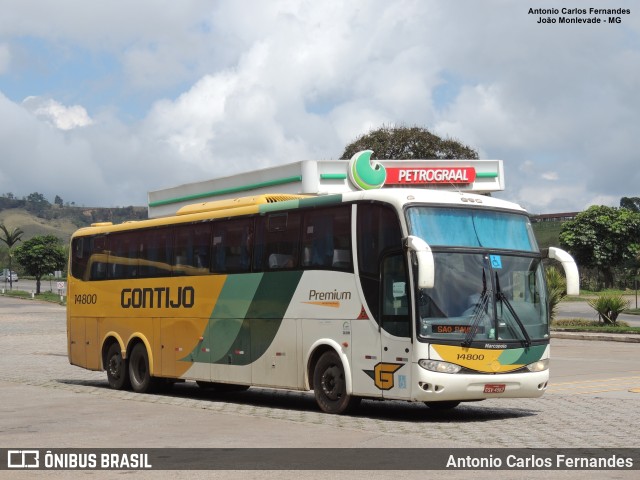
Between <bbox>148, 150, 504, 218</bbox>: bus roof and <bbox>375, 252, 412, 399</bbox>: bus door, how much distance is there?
2301 cm

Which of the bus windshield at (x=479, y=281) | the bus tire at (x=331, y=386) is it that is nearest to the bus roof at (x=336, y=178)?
the bus tire at (x=331, y=386)

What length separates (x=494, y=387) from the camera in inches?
607

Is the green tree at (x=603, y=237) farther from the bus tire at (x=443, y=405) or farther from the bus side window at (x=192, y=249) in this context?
the bus tire at (x=443, y=405)

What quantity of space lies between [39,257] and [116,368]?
8515cm

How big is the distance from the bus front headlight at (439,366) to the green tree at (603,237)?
8251cm

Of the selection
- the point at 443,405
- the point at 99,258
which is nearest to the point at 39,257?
the point at 99,258

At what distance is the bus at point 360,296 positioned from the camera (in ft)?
50.2

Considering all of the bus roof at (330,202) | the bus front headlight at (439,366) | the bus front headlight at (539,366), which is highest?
the bus roof at (330,202)

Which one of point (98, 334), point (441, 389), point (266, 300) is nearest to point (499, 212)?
point (441, 389)

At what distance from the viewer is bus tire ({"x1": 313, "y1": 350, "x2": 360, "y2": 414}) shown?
16.4 metres

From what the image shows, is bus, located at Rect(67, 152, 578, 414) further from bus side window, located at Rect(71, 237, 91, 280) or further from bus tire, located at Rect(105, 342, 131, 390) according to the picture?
bus side window, located at Rect(71, 237, 91, 280)


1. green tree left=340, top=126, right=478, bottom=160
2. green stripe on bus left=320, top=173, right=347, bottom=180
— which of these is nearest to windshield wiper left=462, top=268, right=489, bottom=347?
green stripe on bus left=320, top=173, right=347, bottom=180

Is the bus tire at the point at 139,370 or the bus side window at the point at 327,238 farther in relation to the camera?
the bus tire at the point at 139,370

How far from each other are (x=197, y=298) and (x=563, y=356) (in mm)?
13799
